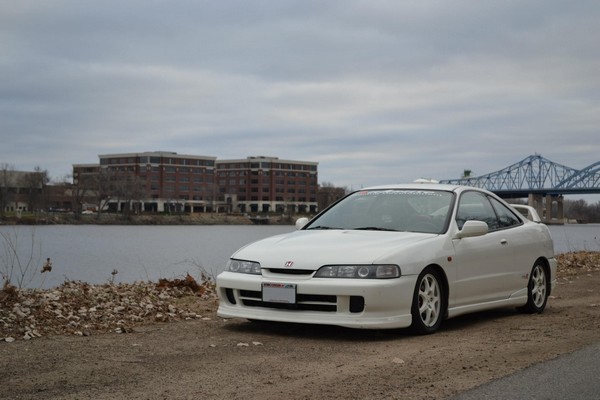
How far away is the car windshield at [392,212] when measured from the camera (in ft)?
25.7

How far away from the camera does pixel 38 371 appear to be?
17.7 ft

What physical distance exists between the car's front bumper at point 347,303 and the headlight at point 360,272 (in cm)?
4

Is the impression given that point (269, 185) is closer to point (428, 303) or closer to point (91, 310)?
point (91, 310)

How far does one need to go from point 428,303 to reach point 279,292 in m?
1.44

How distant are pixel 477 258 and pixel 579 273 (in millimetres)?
8002

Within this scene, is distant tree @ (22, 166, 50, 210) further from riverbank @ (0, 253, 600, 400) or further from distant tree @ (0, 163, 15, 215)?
riverbank @ (0, 253, 600, 400)

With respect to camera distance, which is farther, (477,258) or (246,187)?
(246,187)

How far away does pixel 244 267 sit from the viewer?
7215 mm

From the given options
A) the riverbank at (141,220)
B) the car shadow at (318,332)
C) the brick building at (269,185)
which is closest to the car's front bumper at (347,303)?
the car shadow at (318,332)

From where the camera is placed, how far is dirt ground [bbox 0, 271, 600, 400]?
4883 millimetres

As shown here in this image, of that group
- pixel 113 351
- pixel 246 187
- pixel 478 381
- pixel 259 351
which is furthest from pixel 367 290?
pixel 246 187

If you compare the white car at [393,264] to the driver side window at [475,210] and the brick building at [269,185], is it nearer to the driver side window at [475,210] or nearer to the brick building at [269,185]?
the driver side window at [475,210]

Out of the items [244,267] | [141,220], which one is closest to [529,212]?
[244,267]

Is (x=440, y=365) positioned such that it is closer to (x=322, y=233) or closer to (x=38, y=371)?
(x=322, y=233)
